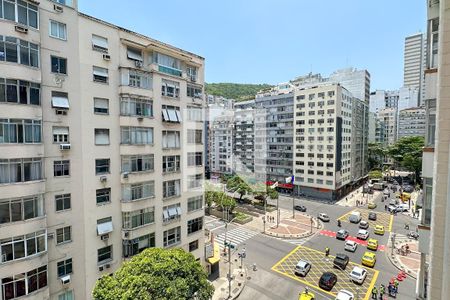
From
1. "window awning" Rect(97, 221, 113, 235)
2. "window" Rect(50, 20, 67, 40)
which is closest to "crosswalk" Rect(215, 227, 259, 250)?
"window awning" Rect(97, 221, 113, 235)

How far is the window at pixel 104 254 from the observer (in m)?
19.0

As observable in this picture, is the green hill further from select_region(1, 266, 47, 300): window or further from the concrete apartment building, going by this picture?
select_region(1, 266, 47, 300): window

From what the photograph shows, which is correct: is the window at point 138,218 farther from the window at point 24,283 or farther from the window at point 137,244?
the window at point 24,283

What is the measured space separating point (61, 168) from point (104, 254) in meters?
7.75

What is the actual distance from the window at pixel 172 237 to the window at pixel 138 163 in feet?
21.4

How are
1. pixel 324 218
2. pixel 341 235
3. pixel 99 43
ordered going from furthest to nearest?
pixel 324 218 → pixel 341 235 → pixel 99 43

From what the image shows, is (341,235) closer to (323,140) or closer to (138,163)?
(323,140)

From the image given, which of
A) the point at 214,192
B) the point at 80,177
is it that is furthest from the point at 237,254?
the point at 80,177

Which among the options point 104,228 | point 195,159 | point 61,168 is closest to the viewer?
point 61,168

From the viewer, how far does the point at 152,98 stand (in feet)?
70.1

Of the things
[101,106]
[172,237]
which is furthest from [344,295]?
[101,106]

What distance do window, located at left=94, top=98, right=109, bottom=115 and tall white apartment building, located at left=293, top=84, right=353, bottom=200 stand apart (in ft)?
187

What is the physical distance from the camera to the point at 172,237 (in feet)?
76.9

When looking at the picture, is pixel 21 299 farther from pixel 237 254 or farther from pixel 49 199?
pixel 237 254
